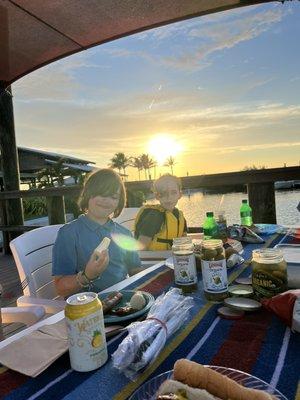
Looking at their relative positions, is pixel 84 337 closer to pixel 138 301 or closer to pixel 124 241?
pixel 138 301

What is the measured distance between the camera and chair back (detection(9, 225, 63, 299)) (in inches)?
85.0

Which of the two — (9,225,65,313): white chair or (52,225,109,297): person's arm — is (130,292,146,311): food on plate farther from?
(9,225,65,313): white chair

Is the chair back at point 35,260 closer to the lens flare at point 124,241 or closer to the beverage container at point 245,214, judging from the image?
the lens flare at point 124,241

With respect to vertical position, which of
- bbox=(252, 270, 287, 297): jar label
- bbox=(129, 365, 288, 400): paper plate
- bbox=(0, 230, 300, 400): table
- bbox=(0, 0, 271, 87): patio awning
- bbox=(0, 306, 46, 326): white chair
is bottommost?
bbox=(0, 306, 46, 326): white chair

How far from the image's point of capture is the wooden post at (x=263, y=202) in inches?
152

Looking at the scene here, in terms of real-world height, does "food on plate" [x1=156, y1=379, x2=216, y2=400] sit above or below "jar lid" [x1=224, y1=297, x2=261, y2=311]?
above

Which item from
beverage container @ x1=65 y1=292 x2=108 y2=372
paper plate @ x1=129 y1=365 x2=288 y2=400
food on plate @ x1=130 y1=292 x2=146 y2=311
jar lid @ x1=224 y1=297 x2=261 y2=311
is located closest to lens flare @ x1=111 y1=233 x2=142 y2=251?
food on plate @ x1=130 y1=292 x2=146 y2=311

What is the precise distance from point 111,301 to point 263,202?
2970mm

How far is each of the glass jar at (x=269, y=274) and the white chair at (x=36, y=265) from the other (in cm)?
109

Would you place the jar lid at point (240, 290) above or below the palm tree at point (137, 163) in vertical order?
below

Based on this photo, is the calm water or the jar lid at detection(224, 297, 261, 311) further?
the calm water

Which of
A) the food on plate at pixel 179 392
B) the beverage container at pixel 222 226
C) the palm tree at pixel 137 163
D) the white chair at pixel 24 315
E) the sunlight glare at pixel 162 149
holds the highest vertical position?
the palm tree at pixel 137 163

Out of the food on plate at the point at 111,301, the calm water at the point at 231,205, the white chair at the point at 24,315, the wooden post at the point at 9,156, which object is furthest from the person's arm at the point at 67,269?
the wooden post at the point at 9,156

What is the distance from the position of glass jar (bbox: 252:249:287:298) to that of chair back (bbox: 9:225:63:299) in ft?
4.73
